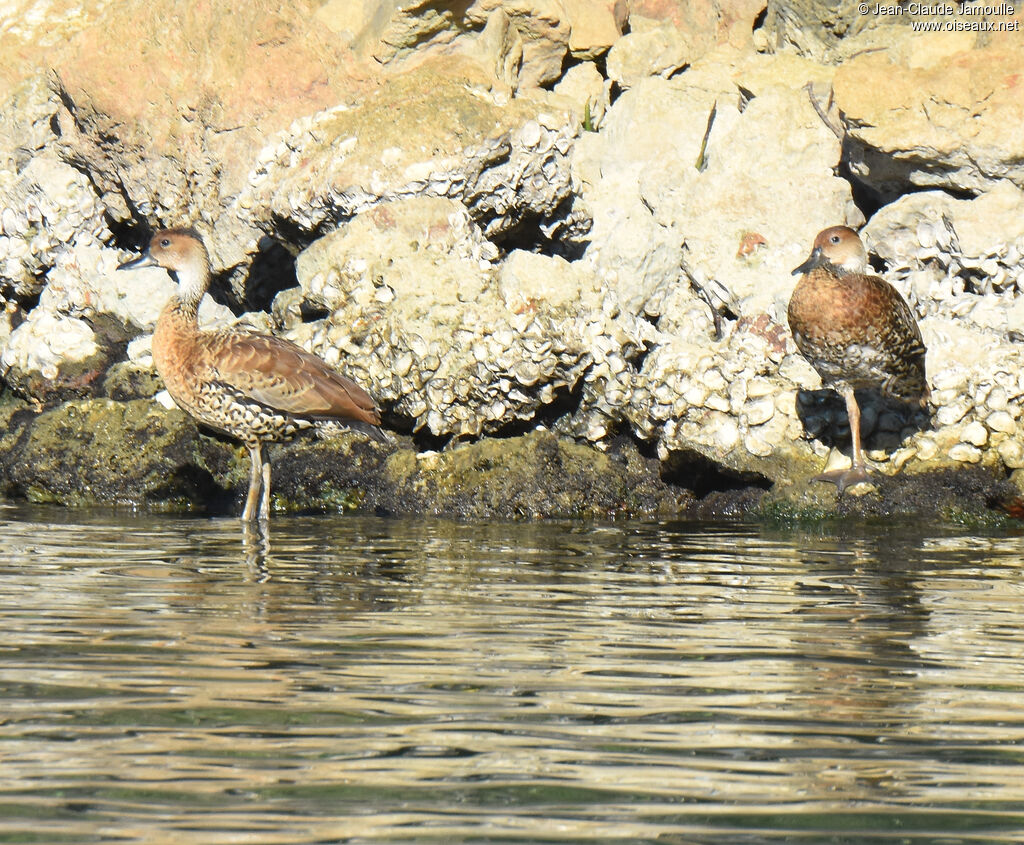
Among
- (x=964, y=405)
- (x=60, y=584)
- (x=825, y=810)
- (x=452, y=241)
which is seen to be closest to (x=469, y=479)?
(x=452, y=241)

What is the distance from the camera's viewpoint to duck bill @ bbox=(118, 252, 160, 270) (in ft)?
39.0

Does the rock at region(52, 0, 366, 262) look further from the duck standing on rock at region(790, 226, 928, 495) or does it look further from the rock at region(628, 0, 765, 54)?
the duck standing on rock at region(790, 226, 928, 495)

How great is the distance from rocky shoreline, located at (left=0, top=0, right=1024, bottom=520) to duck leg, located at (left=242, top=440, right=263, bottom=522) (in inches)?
23.0

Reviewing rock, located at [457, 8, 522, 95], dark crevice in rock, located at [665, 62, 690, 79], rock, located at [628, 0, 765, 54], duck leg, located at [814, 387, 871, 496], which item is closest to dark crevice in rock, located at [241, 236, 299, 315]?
rock, located at [457, 8, 522, 95]

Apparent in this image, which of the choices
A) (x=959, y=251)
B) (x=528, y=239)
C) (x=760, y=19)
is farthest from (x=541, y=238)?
(x=959, y=251)

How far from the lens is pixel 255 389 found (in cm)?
1077

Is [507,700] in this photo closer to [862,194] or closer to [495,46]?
[862,194]

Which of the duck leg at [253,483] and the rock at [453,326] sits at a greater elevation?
the rock at [453,326]

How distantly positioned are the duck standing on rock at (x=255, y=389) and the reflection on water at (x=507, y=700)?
2.95 meters

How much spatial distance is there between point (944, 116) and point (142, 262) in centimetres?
652

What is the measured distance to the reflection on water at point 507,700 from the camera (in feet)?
11.0

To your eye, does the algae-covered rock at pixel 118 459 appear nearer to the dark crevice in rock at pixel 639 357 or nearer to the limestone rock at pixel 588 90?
the dark crevice in rock at pixel 639 357

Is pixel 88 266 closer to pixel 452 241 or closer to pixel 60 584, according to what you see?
pixel 452 241

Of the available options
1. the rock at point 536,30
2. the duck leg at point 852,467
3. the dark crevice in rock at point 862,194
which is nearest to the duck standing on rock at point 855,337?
the duck leg at point 852,467
